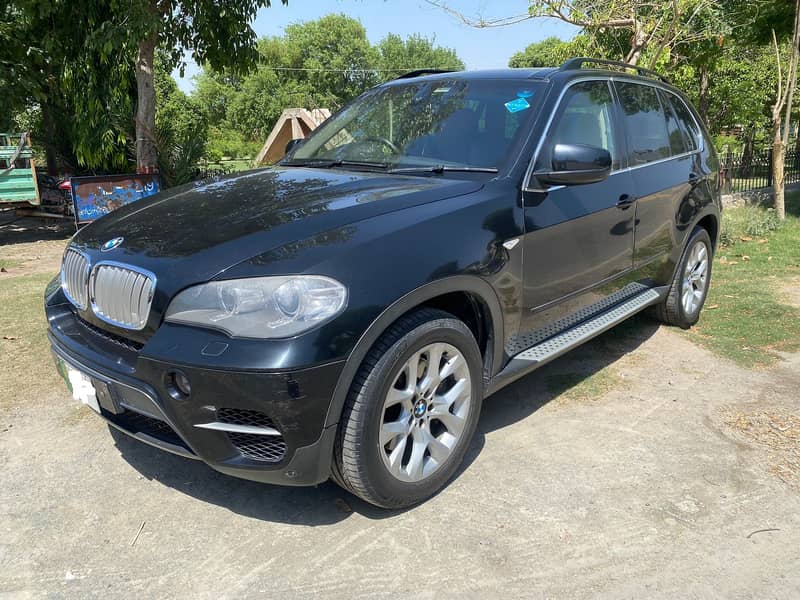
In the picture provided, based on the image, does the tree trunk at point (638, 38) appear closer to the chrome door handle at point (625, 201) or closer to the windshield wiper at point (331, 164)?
the chrome door handle at point (625, 201)

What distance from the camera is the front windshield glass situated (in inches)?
135

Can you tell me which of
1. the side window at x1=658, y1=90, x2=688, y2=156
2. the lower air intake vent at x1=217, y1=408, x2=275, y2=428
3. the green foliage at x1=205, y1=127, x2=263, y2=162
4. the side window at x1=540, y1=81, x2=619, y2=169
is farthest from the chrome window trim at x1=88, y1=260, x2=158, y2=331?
the green foliage at x1=205, y1=127, x2=263, y2=162

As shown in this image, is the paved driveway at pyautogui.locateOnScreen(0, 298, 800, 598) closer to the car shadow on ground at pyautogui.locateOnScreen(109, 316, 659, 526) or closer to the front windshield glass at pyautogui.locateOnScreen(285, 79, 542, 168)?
the car shadow on ground at pyautogui.locateOnScreen(109, 316, 659, 526)

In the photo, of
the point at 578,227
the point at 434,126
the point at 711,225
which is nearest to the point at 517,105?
the point at 434,126

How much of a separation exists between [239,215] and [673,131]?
3.39 m

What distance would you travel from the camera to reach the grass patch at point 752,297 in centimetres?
493

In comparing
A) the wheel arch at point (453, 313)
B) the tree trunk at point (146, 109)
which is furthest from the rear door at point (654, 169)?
the tree trunk at point (146, 109)

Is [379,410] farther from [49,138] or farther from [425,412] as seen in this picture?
[49,138]

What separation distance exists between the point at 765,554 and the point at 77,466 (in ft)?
10.1

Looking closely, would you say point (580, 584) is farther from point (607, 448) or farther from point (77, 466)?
point (77, 466)

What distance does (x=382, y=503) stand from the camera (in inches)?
107

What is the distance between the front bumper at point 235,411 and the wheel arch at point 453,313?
52 millimetres

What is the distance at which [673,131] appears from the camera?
4.79m

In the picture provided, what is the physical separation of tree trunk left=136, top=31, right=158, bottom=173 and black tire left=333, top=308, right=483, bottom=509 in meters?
8.27
